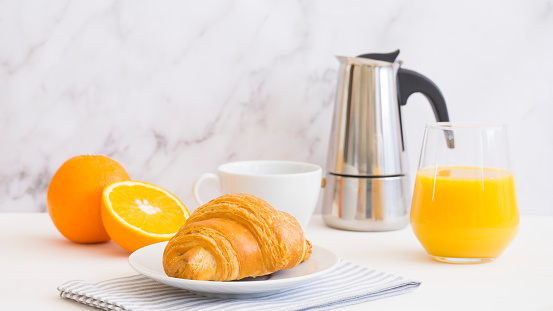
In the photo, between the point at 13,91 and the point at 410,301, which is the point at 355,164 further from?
the point at 13,91

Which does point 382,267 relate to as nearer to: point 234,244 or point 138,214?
point 234,244

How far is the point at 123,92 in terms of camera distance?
1370 mm

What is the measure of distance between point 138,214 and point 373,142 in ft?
1.46

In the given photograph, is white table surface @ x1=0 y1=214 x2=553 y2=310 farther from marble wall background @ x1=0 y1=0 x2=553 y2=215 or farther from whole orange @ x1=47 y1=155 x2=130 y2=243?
marble wall background @ x1=0 y1=0 x2=553 y2=215

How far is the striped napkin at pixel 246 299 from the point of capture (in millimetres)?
756

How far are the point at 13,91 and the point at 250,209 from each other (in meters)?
0.77

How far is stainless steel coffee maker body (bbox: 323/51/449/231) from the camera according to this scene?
1220 millimetres

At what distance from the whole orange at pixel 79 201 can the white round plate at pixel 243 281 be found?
0.72 ft

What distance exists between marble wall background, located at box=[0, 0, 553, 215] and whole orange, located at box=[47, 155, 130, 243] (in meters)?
0.28

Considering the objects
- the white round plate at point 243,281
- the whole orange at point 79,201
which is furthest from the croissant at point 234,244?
the whole orange at point 79,201

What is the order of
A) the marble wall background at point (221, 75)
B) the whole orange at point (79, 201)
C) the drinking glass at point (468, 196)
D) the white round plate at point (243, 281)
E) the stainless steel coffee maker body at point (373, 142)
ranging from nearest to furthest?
the white round plate at point (243, 281) → the drinking glass at point (468, 196) → the whole orange at point (79, 201) → the stainless steel coffee maker body at point (373, 142) → the marble wall background at point (221, 75)

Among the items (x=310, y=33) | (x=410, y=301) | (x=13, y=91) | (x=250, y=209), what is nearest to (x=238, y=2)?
(x=310, y=33)

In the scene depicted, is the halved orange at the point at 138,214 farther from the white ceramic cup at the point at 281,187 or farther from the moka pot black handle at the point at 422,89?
the moka pot black handle at the point at 422,89

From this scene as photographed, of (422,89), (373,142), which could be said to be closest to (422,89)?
(422,89)
